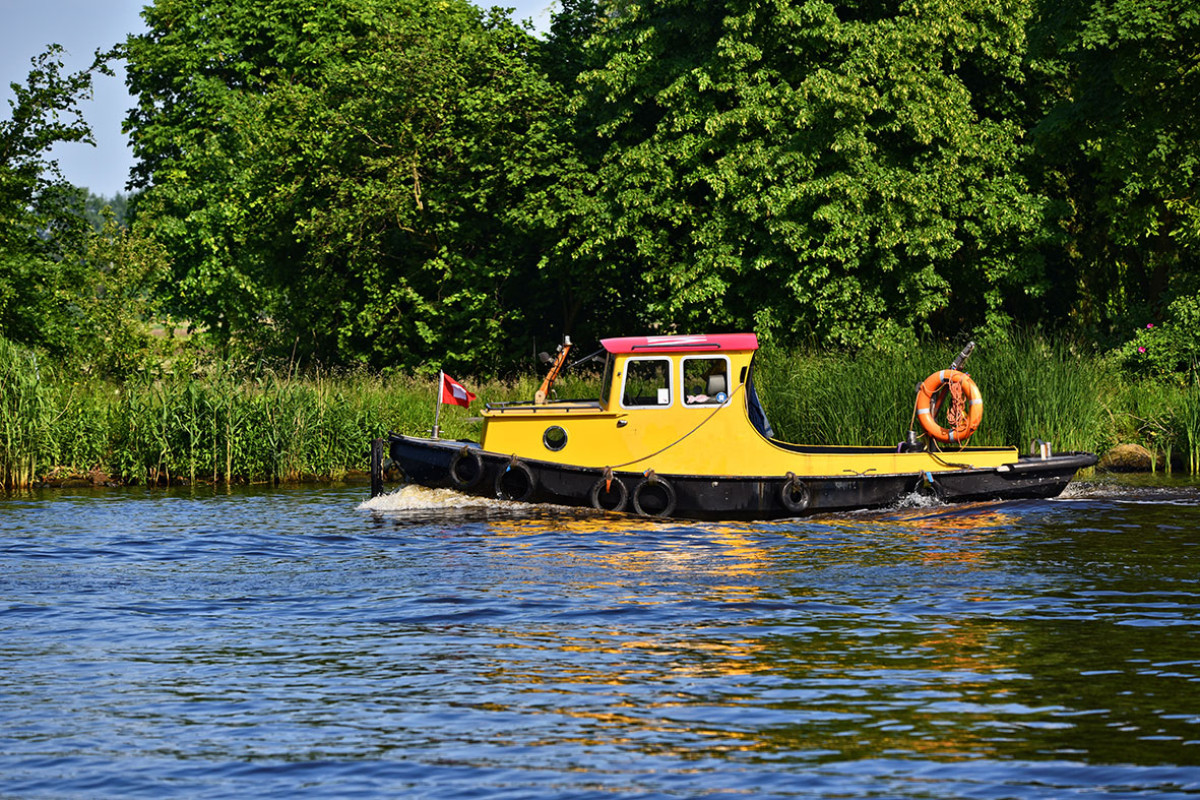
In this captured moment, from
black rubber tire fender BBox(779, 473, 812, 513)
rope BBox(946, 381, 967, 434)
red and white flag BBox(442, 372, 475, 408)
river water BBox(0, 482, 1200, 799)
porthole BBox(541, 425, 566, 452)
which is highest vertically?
red and white flag BBox(442, 372, 475, 408)

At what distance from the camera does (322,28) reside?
4903 cm

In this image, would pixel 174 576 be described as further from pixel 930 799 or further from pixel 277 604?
pixel 930 799

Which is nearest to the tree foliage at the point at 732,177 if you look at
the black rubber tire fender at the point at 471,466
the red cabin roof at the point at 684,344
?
the red cabin roof at the point at 684,344

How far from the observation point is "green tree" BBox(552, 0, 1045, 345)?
32969mm

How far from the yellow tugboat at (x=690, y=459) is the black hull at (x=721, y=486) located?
0.01 metres

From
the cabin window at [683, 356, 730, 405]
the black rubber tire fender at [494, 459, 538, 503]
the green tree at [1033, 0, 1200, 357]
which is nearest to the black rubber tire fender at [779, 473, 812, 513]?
the cabin window at [683, 356, 730, 405]

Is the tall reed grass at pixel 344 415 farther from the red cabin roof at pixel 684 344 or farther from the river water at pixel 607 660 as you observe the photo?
the river water at pixel 607 660

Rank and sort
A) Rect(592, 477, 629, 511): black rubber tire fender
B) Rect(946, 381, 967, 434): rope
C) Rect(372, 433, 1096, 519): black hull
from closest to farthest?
Rect(372, 433, 1096, 519): black hull
Rect(592, 477, 629, 511): black rubber tire fender
Rect(946, 381, 967, 434): rope

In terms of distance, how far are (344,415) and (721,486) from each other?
10181mm

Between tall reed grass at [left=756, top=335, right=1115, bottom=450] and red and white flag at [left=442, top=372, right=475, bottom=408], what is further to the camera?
tall reed grass at [left=756, top=335, right=1115, bottom=450]

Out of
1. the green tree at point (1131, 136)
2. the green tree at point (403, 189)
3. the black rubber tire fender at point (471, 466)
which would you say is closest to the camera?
the black rubber tire fender at point (471, 466)

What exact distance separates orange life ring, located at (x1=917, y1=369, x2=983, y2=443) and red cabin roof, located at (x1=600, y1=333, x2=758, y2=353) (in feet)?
9.02

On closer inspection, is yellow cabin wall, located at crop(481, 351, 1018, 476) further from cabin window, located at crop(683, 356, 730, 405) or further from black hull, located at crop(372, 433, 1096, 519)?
black hull, located at crop(372, 433, 1096, 519)

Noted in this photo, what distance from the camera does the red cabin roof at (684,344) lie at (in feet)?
71.6
